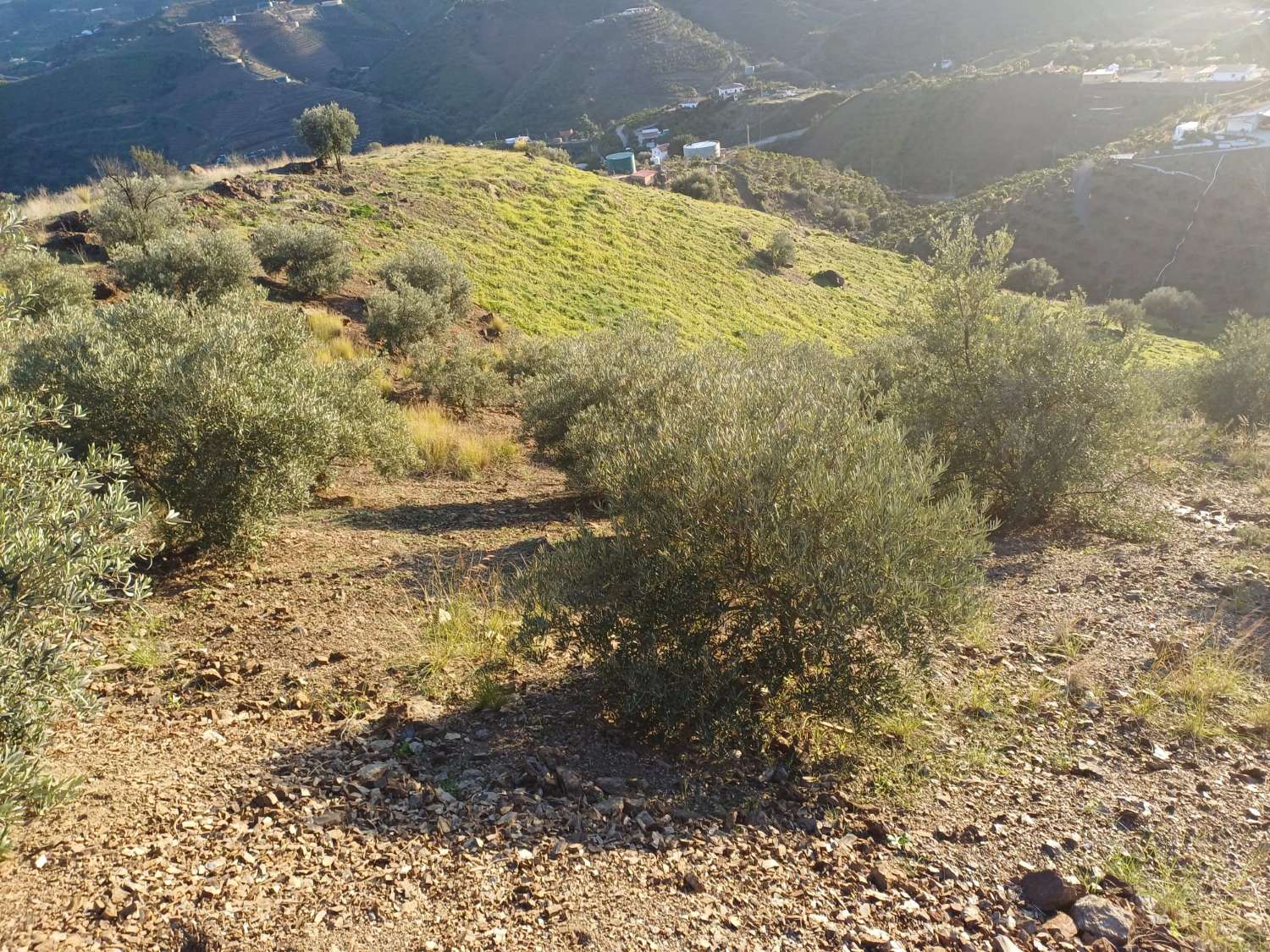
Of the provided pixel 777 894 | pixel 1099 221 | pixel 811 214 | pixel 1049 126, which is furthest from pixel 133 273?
pixel 1049 126

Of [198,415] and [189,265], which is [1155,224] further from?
[198,415]

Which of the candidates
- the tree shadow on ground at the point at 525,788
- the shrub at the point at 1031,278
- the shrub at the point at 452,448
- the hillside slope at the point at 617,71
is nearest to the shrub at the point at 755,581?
the tree shadow on ground at the point at 525,788

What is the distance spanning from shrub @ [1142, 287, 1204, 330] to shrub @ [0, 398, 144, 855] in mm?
44860

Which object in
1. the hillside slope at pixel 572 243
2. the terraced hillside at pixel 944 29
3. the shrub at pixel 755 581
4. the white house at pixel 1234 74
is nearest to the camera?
the shrub at pixel 755 581

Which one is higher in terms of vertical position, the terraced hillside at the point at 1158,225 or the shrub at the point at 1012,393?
the shrub at the point at 1012,393

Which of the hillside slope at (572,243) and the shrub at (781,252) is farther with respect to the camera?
the shrub at (781,252)

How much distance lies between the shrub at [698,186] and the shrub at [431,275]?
87.2 ft

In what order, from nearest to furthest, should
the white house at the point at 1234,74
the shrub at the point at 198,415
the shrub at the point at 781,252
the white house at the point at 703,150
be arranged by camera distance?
the shrub at the point at 198,415
the shrub at the point at 781,252
the white house at the point at 703,150
the white house at the point at 1234,74

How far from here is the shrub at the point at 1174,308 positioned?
3678cm

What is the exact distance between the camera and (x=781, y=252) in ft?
99.0

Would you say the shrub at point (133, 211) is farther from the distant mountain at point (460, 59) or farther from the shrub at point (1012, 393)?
the distant mountain at point (460, 59)

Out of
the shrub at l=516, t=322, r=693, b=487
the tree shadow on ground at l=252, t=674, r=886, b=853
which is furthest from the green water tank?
the tree shadow on ground at l=252, t=674, r=886, b=853

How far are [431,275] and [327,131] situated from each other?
1039 cm

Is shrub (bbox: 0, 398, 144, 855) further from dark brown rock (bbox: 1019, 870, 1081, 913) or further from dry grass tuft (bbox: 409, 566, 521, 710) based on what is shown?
dark brown rock (bbox: 1019, 870, 1081, 913)
